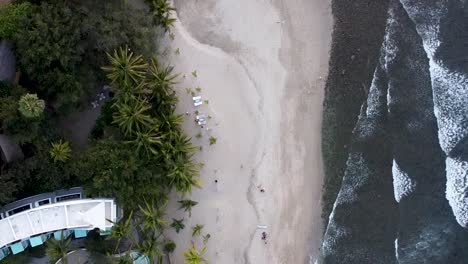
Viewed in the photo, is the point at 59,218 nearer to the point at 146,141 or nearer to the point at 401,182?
the point at 146,141

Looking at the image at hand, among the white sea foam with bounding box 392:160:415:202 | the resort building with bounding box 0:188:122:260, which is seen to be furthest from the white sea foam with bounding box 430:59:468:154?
the resort building with bounding box 0:188:122:260

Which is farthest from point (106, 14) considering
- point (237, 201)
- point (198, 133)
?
point (237, 201)

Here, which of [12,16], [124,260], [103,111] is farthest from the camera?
[103,111]

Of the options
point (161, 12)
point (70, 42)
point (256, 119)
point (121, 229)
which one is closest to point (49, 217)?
point (121, 229)

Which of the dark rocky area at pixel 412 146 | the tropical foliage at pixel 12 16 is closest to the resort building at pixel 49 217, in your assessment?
the tropical foliage at pixel 12 16

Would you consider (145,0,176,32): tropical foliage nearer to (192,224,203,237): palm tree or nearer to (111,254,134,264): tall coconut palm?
(192,224,203,237): palm tree

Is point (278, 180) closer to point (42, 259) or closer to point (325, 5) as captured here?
point (325, 5)

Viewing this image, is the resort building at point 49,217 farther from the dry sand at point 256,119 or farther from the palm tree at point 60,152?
the dry sand at point 256,119
